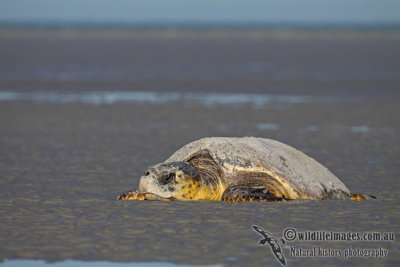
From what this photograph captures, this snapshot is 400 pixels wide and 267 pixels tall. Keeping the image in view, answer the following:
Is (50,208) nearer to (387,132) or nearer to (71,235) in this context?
(71,235)

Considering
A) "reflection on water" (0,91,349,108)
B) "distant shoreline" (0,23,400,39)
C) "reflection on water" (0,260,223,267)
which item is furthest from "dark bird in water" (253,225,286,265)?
"distant shoreline" (0,23,400,39)

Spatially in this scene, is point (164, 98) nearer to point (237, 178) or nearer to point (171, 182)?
point (237, 178)

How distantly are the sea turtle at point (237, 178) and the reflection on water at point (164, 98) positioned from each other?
1174 cm

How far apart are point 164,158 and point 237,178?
3641 millimetres

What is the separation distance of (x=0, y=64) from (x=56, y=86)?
35.0ft

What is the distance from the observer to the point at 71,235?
7254mm

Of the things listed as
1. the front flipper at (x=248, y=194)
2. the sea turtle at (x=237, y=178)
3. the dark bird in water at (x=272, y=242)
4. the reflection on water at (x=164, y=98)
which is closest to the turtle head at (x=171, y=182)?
the sea turtle at (x=237, y=178)

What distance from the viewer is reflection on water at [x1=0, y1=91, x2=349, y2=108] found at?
71.3 ft

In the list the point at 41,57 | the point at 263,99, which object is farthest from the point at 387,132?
the point at 41,57

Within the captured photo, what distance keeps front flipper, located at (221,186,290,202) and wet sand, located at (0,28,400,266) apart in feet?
0.32

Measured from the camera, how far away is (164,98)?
2261cm

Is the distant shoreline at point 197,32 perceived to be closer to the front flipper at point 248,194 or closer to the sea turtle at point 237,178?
the sea turtle at point 237,178

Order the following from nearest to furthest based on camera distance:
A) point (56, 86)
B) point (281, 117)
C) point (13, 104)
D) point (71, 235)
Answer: point (71, 235) → point (281, 117) → point (13, 104) → point (56, 86)

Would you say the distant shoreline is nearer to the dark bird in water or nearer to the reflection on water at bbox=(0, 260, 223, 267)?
the dark bird in water
